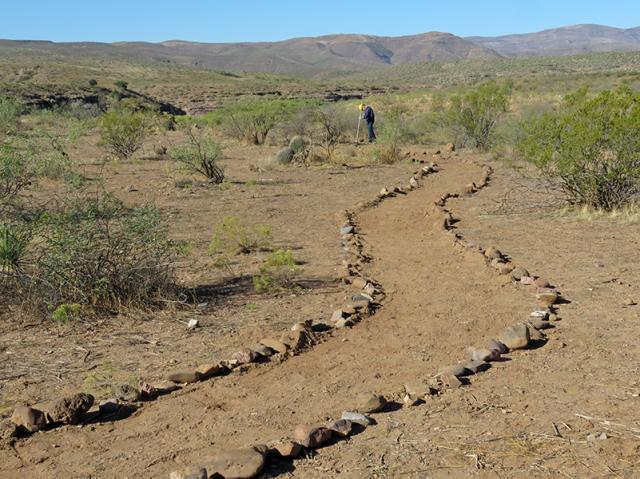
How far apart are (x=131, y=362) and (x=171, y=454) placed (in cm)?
173

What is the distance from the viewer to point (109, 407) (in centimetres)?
495

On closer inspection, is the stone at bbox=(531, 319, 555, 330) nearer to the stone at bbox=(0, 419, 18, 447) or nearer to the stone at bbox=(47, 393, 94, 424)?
the stone at bbox=(47, 393, 94, 424)

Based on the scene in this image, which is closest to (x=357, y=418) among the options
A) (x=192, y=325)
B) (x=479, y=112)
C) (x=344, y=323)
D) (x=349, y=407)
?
(x=349, y=407)

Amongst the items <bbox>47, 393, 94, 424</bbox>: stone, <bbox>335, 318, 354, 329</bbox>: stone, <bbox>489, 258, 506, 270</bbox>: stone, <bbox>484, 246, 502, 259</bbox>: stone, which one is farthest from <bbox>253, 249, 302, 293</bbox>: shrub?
<bbox>47, 393, 94, 424</bbox>: stone

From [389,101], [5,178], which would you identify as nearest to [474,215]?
[5,178]

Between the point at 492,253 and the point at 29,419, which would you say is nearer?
the point at 29,419

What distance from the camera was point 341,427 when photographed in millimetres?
4586

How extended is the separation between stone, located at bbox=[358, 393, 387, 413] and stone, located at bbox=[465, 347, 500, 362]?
4.04 feet

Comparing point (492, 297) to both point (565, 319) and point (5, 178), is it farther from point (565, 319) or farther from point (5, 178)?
point (5, 178)

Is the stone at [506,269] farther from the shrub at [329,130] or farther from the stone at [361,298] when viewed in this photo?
the shrub at [329,130]

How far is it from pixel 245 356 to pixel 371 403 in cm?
139

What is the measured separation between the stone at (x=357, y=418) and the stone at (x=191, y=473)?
1165 mm

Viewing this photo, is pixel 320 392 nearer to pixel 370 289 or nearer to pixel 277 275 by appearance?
pixel 370 289

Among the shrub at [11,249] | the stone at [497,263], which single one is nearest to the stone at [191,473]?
the shrub at [11,249]
